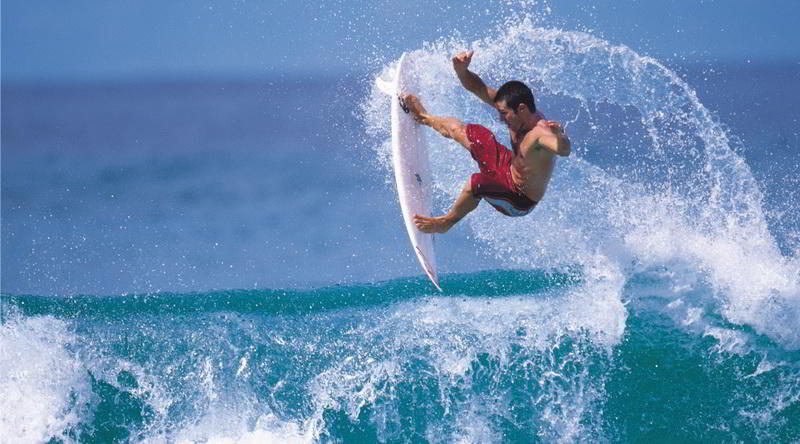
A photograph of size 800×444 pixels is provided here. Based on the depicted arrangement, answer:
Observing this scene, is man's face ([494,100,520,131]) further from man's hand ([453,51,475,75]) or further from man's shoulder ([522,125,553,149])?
man's hand ([453,51,475,75])

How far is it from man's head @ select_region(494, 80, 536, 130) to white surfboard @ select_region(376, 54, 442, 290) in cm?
95

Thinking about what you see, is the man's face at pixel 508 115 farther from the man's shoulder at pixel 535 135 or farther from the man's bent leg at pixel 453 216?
the man's bent leg at pixel 453 216

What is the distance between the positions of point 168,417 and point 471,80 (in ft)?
9.14

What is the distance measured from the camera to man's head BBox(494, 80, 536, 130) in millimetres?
4441

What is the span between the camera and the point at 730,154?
6.24m

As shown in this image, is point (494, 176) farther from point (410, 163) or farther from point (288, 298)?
point (288, 298)

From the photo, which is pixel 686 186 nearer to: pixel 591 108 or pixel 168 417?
pixel 591 108

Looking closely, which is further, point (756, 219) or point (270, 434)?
point (756, 219)

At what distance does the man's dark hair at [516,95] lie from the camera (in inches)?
175

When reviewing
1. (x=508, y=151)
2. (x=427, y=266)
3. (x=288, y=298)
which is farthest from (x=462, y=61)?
(x=288, y=298)

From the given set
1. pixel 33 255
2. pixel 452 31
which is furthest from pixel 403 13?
pixel 33 255

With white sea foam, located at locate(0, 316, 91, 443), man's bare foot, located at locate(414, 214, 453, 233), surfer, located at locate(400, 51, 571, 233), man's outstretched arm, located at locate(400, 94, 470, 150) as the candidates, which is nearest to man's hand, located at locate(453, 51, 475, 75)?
surfer, located at locate(400, 51, 571, 233)

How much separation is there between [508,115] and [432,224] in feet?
3.14

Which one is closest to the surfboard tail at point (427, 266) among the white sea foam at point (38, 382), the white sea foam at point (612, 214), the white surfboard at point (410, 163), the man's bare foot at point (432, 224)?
the white surfboard at point (410, 163)
